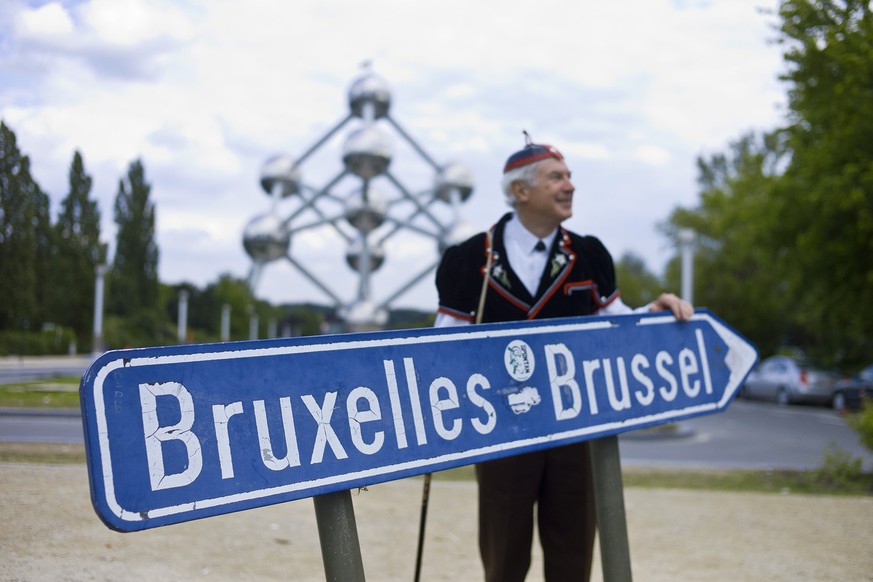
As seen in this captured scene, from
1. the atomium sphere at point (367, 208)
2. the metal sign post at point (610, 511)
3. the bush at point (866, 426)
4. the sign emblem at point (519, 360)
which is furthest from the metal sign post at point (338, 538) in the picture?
the atomium sphere at point (367, 208)

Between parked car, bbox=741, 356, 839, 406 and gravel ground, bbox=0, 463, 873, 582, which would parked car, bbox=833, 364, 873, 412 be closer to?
parked car, bbox=741, 356, 839, 406

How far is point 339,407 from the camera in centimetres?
195

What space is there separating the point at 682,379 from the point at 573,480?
1.72 feet

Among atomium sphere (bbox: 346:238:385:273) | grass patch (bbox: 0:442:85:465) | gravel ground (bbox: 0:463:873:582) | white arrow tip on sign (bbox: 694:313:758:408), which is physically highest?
atomium sphere (bbox: 346:238:385:273)

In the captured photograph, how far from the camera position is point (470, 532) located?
5.43 meters

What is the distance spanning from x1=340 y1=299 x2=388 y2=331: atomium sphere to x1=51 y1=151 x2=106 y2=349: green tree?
66.4ft

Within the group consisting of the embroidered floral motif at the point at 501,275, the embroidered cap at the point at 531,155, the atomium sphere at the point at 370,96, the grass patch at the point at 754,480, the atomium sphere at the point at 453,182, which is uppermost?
the atomium sphere at the point at 370,96

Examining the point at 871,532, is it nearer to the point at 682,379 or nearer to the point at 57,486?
the point at 682,379

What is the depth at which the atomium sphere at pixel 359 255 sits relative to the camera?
84.0 feet

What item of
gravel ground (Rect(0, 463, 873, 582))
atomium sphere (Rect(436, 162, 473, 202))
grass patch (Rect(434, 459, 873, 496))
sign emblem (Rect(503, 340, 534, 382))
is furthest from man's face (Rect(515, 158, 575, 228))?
atomium sphere (Rect(436, 162, 473, 202))

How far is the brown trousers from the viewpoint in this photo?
302cm

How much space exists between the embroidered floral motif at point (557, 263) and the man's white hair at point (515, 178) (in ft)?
0.84

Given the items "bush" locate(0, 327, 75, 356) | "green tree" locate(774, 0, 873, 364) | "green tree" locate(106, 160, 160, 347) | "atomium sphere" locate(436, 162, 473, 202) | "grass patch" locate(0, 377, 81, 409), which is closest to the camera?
"bush" locate(0, 327, 75, 356)

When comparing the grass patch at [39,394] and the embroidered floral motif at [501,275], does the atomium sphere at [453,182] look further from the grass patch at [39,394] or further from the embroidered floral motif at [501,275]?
the embroidered floral motif at [501,275]
